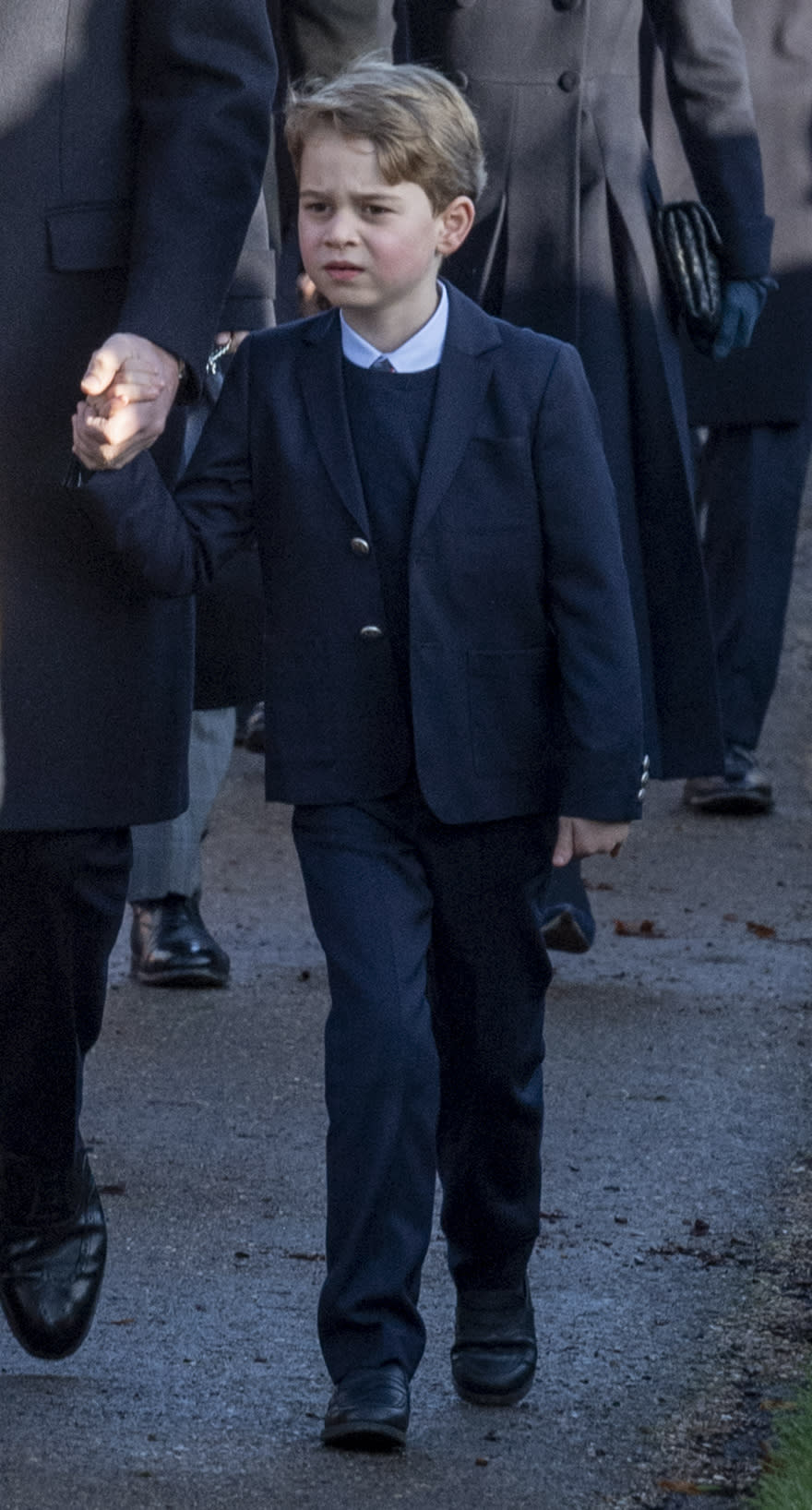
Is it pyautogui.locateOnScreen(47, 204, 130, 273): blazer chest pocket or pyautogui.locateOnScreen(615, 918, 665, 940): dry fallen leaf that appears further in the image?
pyautogui.locateOnScreen(615, 918, 665, 940): dry fallen leaf

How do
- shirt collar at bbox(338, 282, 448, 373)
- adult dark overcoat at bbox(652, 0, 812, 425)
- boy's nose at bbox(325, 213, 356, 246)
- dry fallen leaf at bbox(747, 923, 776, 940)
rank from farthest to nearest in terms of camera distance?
adult dark overcoat at bbox(652, 0, 812, 425) → dry fallen leaf at bbox(747, 923, 776, 940) → shirt collar at bbox(338, 282, 448, 373) → boy's nose at bbox(325, 213, 356, 246)

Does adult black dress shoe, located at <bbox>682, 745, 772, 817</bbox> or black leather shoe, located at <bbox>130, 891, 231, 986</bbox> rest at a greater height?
black leather shoe, located at <bbox>130, 891, 231, 986</bbox>

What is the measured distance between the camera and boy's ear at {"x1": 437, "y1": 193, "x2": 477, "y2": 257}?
356cm

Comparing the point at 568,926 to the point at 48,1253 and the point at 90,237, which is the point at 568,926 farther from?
the point at 90,237

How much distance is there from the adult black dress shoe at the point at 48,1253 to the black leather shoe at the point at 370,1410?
0.40 metres

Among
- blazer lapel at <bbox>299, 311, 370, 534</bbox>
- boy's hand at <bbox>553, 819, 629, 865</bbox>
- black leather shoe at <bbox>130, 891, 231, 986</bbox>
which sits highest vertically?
blazer lapel at <bbox>299, 311, 370, 534</bbox>

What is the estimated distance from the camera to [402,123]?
346 centimetres

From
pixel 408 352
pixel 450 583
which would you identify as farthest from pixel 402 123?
pixel 450 583

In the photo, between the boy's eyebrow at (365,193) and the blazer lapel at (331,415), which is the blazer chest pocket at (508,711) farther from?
the boy's eyebrow at (365,193)

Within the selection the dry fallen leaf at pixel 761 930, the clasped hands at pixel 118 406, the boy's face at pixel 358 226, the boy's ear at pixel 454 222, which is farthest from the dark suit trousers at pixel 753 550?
the clasped hands at pixel 118 406

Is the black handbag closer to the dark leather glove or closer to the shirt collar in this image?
the dark leather glove

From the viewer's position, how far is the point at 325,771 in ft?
11.4

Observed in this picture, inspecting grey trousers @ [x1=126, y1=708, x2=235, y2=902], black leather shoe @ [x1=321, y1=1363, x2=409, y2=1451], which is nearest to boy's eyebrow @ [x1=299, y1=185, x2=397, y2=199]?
black leather shoe @ [x1=321, y1=1363, x2=409, y2=1451]

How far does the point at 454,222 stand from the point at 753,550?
419 cm
